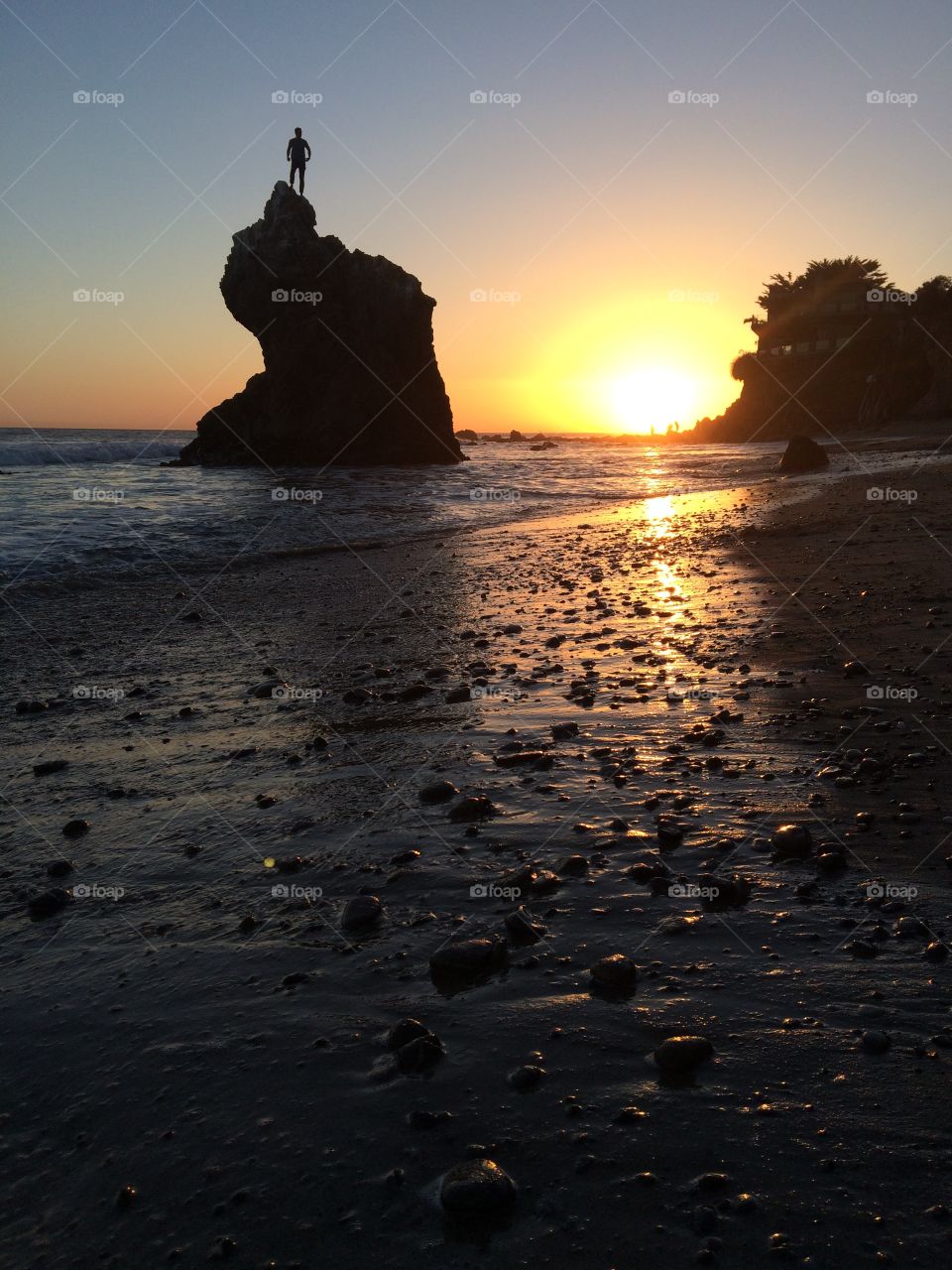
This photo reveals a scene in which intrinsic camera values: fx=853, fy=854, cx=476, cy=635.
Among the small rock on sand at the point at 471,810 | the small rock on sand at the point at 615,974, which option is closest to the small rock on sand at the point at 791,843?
the small rock on sand at the point at 615,974

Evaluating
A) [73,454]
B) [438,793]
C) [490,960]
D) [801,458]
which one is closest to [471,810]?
[438,793]

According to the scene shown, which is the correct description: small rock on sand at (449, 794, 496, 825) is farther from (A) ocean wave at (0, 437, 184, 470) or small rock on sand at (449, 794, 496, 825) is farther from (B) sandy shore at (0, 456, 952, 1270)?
(A) ocean wave at (0, 437, 184, 470)

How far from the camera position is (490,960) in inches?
148

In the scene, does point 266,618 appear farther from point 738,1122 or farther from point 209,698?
point 738,1122

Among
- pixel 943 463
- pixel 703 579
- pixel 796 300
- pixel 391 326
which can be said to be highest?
pixel 796 300

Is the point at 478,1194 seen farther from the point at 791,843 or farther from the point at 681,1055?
the point at 791,843

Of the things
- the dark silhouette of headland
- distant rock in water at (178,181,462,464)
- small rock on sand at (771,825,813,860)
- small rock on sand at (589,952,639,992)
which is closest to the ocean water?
distant rock in water at (178,181,462,464)

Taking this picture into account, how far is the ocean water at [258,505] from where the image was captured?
61.0 feet

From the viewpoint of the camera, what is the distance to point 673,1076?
9.87 ft

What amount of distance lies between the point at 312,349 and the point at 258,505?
30132 millimetres

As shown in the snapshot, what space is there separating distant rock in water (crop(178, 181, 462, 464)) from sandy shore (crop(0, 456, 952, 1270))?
4763 centimetres

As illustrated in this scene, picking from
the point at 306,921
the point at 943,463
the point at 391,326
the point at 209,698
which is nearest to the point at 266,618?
the point at 209,698

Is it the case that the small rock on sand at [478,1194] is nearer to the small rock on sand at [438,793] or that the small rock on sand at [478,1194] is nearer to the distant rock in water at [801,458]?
the small rock on sand at [438,793]

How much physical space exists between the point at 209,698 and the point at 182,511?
19446mm
